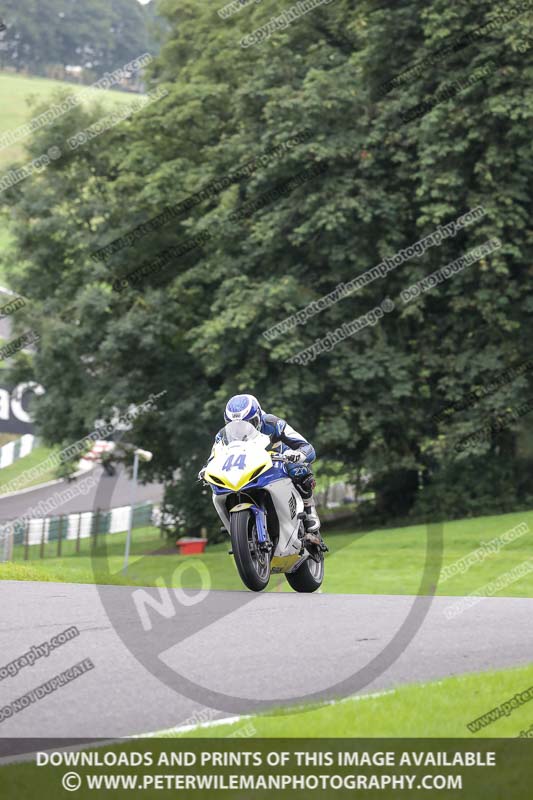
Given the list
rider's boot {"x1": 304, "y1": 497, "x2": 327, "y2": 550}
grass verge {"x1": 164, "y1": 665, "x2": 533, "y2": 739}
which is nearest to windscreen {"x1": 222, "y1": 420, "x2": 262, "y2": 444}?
rider's boot {"x1": 304, "y1": 497, "x2": 327, "y2": 550}

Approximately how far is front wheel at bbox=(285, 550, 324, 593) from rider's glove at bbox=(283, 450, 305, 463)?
130cm

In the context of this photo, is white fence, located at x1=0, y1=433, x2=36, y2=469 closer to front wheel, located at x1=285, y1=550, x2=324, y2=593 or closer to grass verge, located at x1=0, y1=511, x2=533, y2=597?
grass verge, located at x1=0, y1=511, x2=533, y2=597

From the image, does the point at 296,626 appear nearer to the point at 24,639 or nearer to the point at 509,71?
the point at 24,639

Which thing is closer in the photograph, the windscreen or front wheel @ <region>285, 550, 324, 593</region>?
the windscreen

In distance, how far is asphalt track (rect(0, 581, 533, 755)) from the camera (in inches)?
251

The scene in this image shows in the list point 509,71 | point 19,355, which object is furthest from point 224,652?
point 19,355

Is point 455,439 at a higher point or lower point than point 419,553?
higher

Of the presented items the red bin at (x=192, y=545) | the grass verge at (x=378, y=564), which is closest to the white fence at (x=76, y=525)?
the grass verge at (x=378, y=564)

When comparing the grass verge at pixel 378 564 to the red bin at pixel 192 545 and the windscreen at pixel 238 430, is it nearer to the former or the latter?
the red bin at pixel 192 545

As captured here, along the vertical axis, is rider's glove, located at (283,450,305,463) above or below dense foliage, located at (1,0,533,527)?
below

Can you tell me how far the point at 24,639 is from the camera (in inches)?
328
